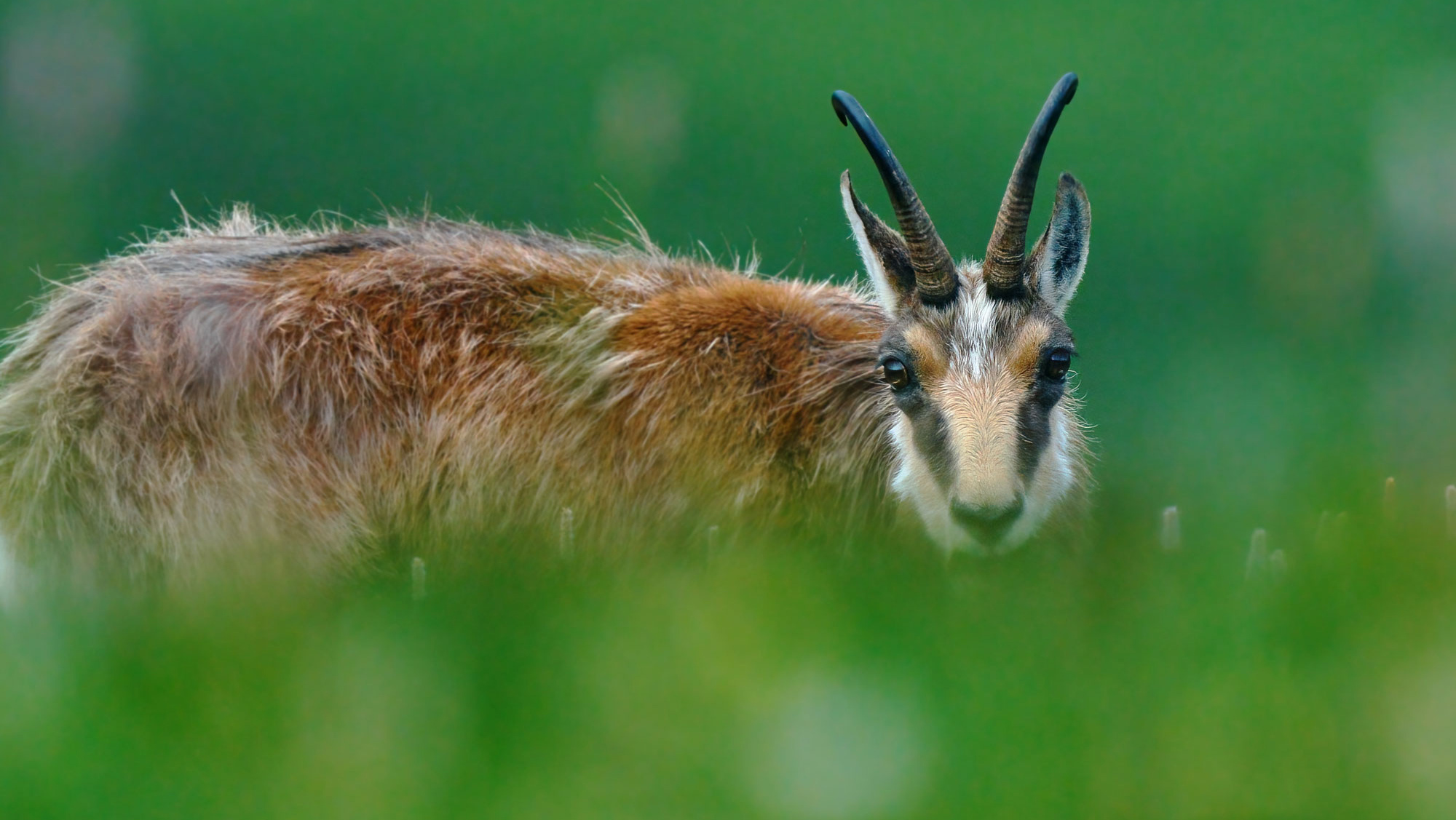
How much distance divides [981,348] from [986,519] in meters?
0.89

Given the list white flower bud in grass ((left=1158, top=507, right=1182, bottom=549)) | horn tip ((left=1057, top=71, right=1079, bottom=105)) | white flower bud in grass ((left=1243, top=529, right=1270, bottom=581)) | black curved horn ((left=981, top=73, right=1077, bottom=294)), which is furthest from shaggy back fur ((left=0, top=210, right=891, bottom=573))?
white flower bud in grass ((left=1243, top=529, right=1270, bottom=581))

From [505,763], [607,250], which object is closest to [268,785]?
[505,763]

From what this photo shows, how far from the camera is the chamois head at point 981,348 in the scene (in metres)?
5.24

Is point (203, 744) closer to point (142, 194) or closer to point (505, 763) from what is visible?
point (505, 763)

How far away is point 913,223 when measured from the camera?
5820mm

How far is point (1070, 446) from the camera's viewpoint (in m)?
6.16

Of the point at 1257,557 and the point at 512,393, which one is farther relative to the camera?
the point at 512,393

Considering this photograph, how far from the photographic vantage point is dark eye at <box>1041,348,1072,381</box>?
564 cm

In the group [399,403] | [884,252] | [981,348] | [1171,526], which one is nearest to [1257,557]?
[1171,526]

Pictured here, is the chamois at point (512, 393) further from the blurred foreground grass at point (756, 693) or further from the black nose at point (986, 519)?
the blurred foreground grass at point (756, 693)

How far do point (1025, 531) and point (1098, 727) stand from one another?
3.47 metres

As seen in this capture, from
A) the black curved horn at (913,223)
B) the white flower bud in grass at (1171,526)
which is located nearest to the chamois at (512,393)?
the black curved horn at (913,223)

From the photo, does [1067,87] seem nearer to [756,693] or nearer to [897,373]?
[897,373]

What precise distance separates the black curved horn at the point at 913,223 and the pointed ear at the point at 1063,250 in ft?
1.33
